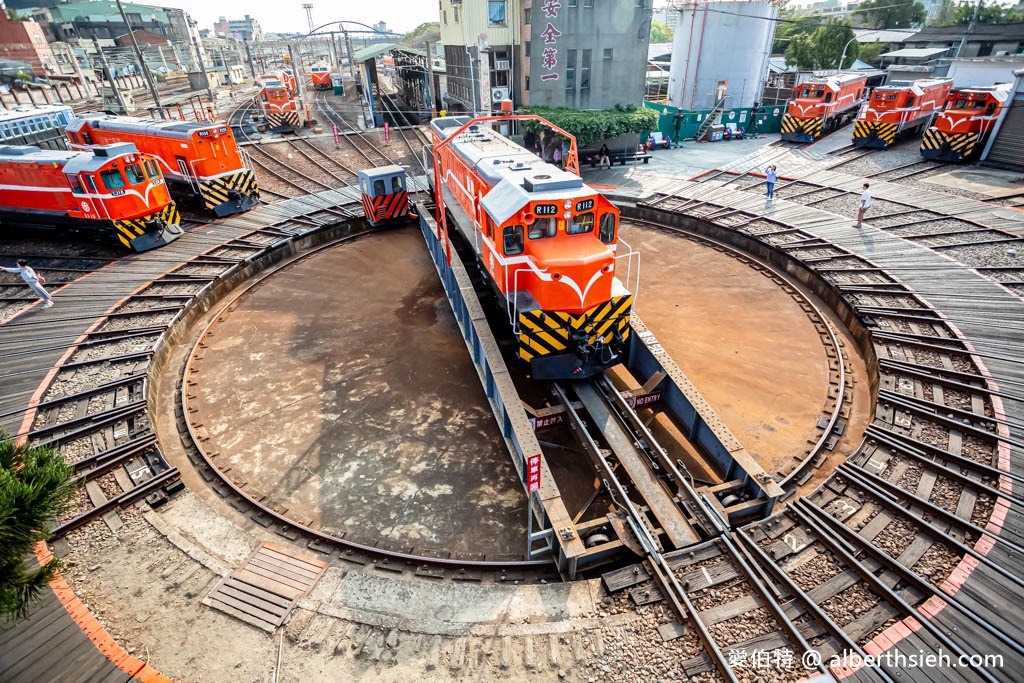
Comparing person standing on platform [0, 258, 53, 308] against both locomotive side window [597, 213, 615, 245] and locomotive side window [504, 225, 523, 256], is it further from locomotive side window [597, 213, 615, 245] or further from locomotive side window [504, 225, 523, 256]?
locomotive side window [597, 213, 615, 245]

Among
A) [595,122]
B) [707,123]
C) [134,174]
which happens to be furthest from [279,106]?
[707,123]

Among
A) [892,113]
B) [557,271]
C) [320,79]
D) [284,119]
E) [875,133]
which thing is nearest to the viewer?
[557,271]

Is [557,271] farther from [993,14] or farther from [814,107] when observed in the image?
[993,14]

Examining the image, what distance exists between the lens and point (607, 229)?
951 cm

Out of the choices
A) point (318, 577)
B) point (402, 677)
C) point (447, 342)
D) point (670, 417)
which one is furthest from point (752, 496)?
point (447, 342)

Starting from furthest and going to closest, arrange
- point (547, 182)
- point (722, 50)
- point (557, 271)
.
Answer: point (722, 50), point (547, 182), point (557, 271)

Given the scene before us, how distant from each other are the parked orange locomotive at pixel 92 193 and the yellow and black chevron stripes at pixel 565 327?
1483 centimetres

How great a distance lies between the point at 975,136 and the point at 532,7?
21.1m

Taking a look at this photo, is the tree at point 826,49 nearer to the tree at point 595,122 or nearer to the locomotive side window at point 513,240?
the tree at point 595,122

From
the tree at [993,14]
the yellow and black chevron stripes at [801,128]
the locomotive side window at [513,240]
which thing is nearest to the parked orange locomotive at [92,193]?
the locomotive side window at [513,240]

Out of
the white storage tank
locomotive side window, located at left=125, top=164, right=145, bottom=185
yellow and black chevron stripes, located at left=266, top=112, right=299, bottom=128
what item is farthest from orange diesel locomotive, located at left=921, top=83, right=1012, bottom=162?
yellow and black chevron stripes, located at left=266, top=112, right=299, bottom=128

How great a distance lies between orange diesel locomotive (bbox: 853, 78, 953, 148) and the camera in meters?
26.1

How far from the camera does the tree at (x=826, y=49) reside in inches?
1769

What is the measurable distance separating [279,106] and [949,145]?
3780 cm
